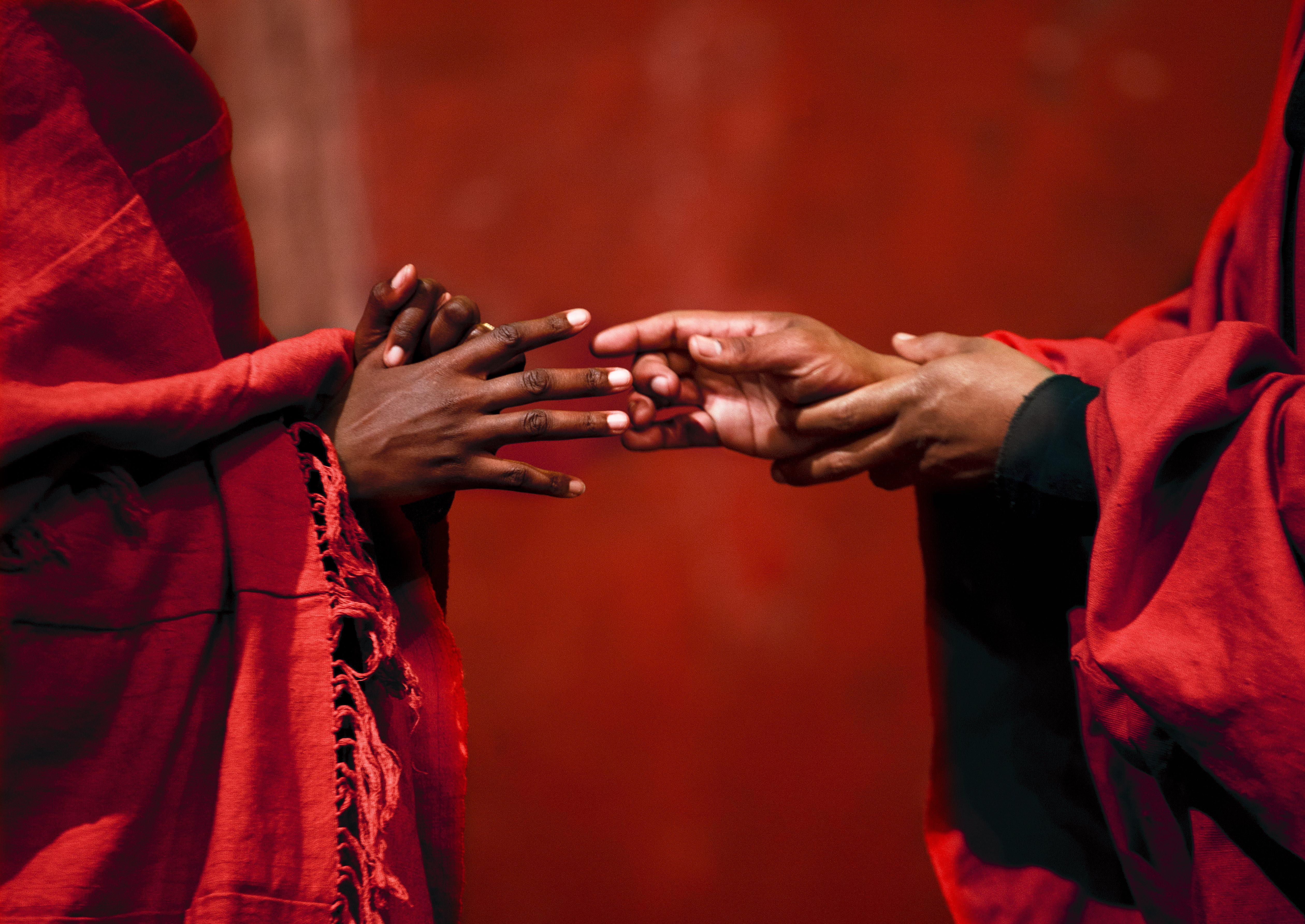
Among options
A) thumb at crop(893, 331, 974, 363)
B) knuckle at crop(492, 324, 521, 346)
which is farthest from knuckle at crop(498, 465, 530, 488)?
thumb at crop(893, 331, 974, 363)

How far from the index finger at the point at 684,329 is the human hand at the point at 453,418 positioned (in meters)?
0.09

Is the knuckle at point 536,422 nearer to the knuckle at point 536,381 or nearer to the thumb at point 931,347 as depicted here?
the knuckle at point 536,381

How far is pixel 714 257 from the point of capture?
1180mm

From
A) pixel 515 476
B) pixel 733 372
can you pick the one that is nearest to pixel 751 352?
pixel 733 372

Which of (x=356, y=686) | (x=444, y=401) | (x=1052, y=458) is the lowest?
(x=356, y=686)

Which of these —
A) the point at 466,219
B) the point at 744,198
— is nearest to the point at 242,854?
the point at 466,219

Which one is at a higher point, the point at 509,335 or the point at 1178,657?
the point at 509,335

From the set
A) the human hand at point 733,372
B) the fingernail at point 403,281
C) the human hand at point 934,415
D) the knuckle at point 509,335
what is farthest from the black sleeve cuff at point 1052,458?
the fingernail at point 403,281

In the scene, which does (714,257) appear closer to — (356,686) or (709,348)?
(709,348)

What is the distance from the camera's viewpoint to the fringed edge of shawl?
0.54 meters

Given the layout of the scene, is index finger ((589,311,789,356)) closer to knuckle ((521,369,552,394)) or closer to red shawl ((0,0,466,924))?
knuckle ((521,369,552,394))

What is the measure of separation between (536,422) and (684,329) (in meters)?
0.21

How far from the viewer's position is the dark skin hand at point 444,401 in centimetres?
64

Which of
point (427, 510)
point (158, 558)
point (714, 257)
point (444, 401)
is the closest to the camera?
point (158, 558)
